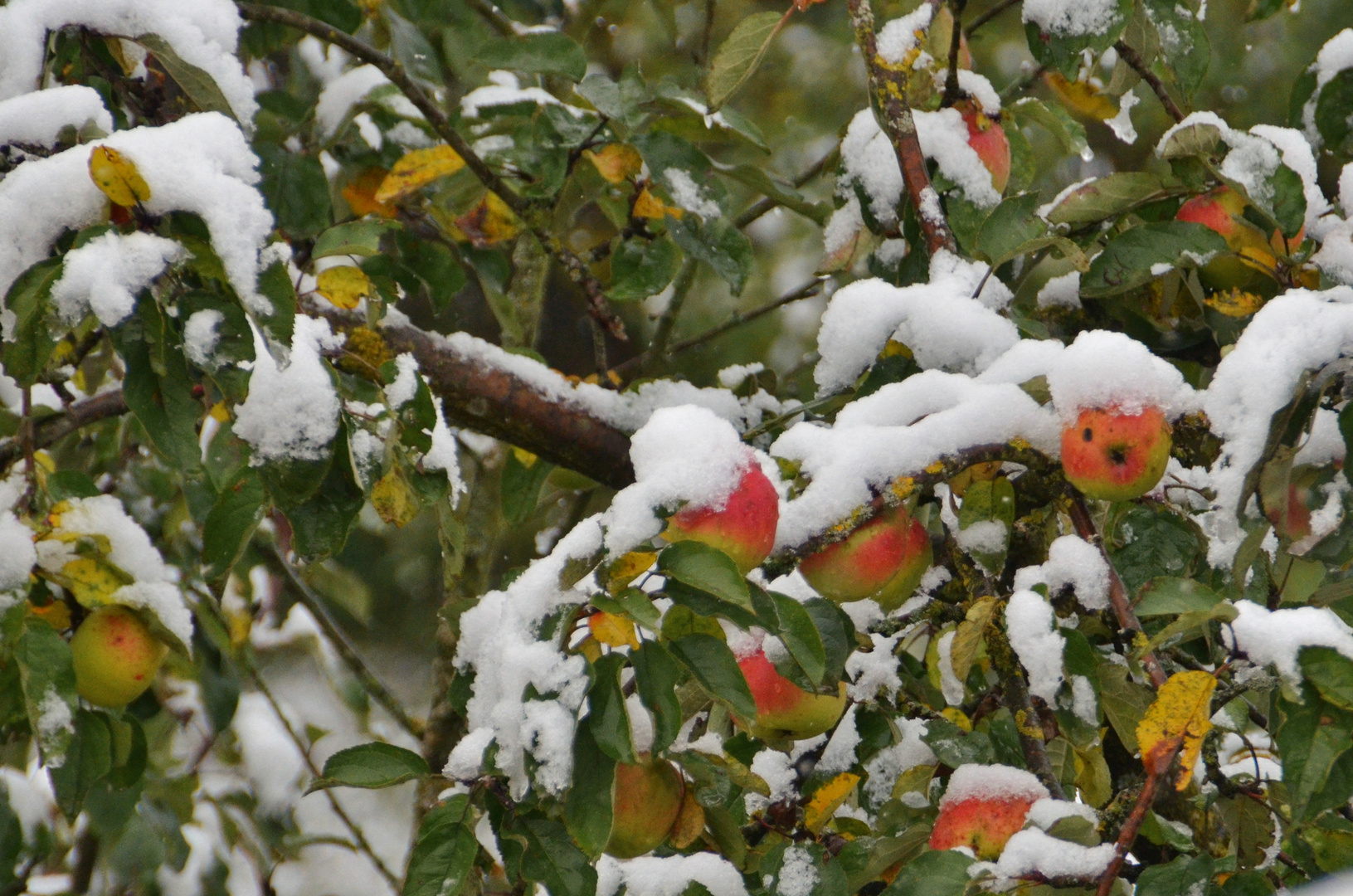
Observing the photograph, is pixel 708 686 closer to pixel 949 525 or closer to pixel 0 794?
pixel 949 525

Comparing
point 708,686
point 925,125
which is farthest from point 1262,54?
point 708,686

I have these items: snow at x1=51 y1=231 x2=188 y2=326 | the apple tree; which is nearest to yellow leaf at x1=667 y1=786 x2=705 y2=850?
the apple tree

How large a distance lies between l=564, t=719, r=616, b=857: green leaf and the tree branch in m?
0.68

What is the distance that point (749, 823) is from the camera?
954mm

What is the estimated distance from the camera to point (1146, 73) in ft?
3.84

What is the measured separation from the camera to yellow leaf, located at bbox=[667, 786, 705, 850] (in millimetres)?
860

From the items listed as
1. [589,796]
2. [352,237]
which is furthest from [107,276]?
[589,796]

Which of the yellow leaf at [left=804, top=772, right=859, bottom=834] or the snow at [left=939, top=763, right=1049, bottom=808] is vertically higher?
the snow at [left=939, top=763, right=1049, bottom=808]

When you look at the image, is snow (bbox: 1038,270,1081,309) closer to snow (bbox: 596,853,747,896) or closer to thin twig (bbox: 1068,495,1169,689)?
thin twig (bbox: 1068,495,1169,689)

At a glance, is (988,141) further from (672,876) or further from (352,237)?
(672,876)

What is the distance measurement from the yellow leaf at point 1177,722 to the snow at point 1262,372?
12 centimetres

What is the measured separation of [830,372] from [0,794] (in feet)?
2.96

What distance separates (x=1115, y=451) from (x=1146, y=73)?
1.88 ft

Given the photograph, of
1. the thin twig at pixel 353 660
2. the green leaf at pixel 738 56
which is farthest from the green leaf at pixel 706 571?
the thin twig at pixel 353 660
